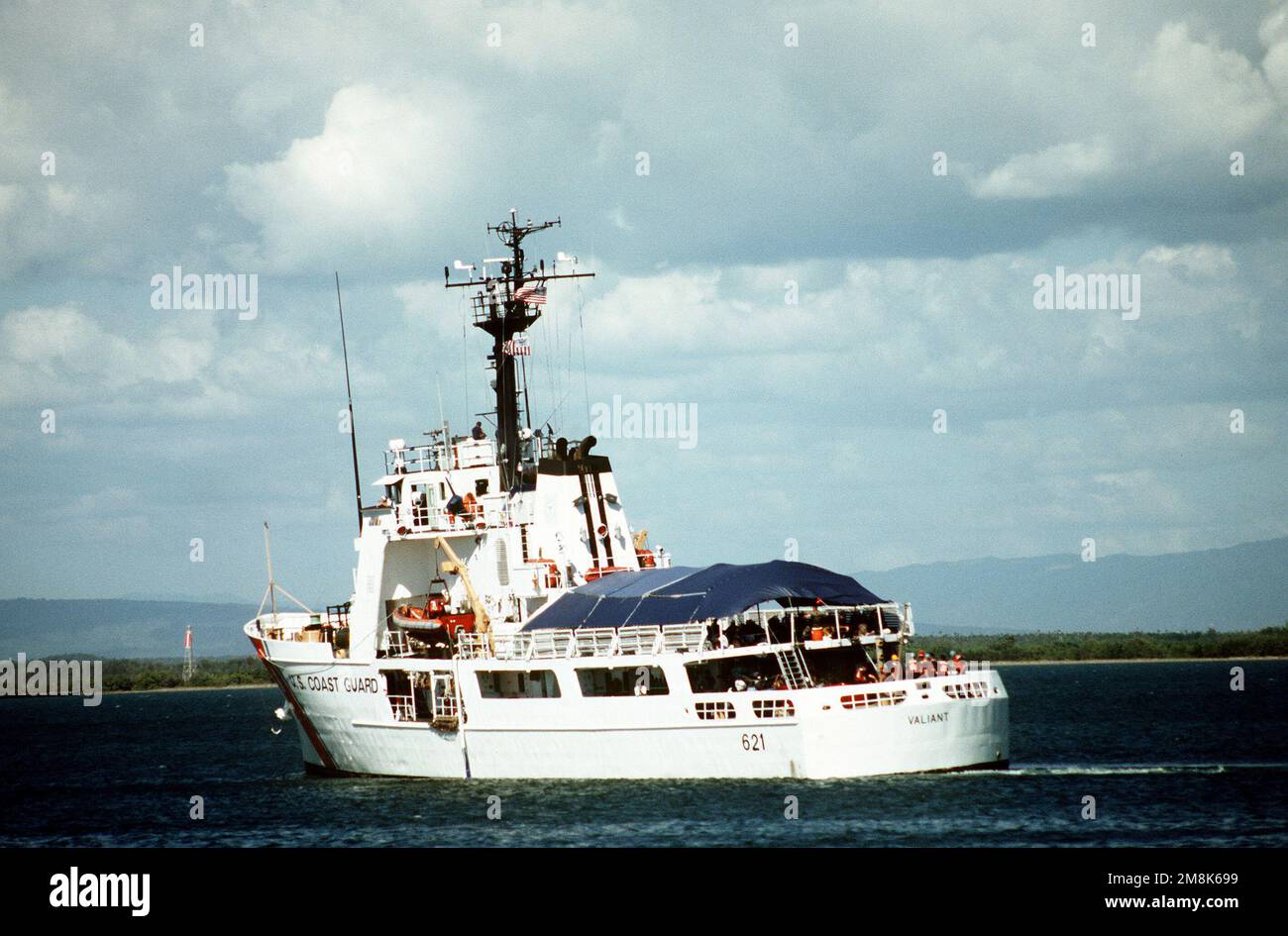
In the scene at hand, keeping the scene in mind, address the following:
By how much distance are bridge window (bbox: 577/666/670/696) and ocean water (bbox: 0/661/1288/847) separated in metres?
2.45

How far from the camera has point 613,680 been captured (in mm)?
38219

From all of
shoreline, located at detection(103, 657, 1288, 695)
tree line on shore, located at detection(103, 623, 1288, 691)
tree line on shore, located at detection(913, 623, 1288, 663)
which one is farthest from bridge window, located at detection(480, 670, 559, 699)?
shoreline, located at detection(103, 657, 1288, 695)

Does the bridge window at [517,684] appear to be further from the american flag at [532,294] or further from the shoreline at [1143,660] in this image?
the shoreline at [1143,660]

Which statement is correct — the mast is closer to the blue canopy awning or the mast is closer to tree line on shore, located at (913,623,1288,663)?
the blue canopy awning

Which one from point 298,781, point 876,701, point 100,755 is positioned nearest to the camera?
point 876,701

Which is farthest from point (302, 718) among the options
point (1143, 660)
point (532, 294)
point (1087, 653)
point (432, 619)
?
point (1087, 653)

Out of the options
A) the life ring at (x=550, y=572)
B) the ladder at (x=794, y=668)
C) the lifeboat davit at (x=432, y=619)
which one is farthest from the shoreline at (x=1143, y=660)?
the ladder at (x=794, y=668)

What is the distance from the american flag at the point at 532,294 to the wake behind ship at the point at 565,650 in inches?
2.5

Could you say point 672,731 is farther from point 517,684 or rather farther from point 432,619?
point 432,619

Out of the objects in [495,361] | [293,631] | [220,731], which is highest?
[495,361]

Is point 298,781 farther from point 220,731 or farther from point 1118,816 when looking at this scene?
point 220,731
